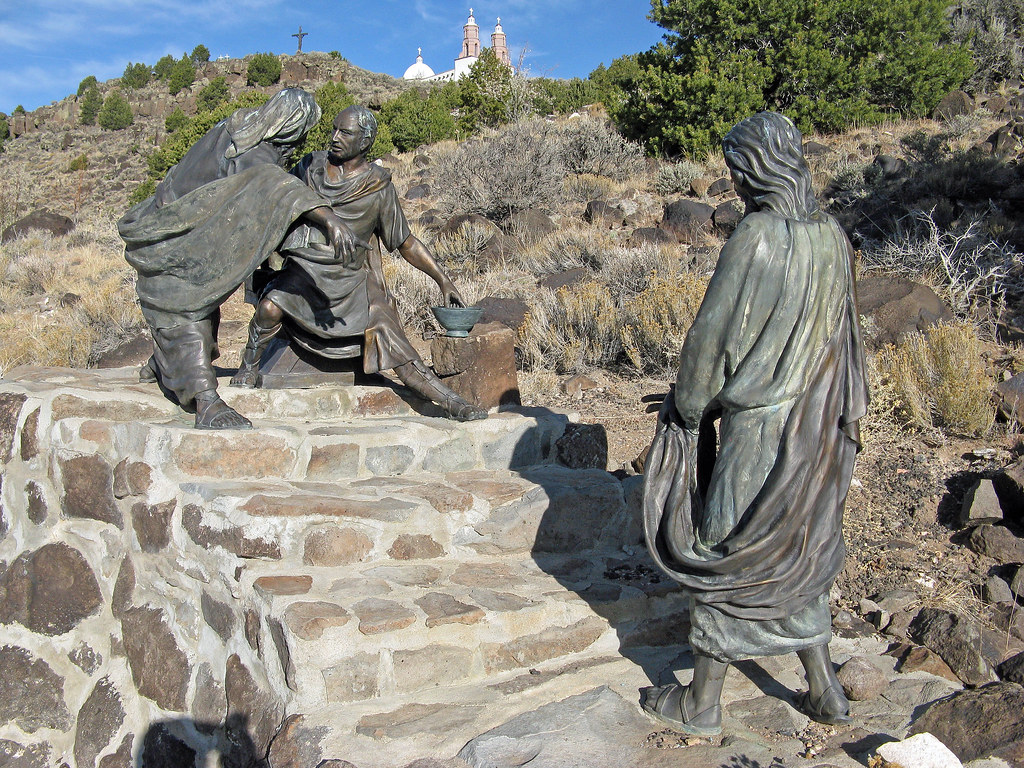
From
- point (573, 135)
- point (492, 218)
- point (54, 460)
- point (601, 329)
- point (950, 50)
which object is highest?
point (950, 50)

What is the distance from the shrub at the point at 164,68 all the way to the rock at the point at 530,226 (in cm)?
2982

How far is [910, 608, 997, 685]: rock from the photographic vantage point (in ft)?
10.3

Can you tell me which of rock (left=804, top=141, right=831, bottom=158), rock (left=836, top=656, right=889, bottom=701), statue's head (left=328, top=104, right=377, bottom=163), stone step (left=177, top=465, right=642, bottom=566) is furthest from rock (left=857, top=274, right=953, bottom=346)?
rock (left=804, top=141, right=831, bottom=158)

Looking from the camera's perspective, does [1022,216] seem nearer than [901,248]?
No

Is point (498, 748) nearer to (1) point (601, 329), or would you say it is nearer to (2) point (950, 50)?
(1) point (601, 329)

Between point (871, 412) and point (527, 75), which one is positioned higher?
point (527, 75)

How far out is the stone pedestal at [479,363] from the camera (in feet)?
15.9

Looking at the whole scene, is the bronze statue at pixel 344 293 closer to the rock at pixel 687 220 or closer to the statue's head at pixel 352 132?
the statue's head at pixel 352 132

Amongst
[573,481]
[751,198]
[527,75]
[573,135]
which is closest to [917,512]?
[573,481]

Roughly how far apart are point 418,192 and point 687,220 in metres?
6.24

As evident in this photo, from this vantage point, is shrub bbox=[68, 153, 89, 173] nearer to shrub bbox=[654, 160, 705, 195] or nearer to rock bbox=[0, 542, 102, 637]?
shrub bbox=[654, 160, 705, 195]

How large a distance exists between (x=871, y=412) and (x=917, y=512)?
1.06 m

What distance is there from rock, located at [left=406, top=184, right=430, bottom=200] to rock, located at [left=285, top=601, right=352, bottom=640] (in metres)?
13.0

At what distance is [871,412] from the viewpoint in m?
5.63
